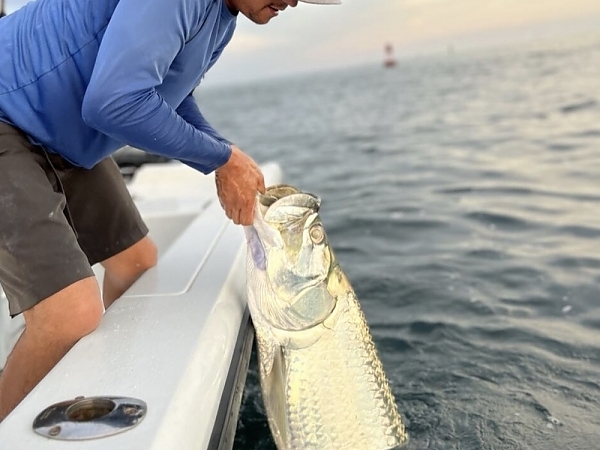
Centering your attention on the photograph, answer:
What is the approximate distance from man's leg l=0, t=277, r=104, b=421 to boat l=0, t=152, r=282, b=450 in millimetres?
70

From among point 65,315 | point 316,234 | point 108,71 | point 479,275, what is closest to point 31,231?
point 65,315

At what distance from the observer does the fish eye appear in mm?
2170

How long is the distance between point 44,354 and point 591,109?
39.8 ft

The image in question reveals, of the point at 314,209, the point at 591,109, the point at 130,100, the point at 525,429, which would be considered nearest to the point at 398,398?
the point at 525,429

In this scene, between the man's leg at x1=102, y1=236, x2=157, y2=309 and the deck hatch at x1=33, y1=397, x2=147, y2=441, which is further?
the man's leg at x1=102, y1=236, x2=157, y2=309

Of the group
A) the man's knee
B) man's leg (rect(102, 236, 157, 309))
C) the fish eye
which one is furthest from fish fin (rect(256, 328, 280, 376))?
man's leg (rect(102, 236, 157, 309))

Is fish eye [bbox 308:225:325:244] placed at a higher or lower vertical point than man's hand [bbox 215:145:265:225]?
lower

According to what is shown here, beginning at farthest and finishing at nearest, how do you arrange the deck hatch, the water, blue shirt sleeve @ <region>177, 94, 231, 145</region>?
the water
blue shirt sleeve @ <region>177, 94, 231, 145</region>
the deck hatch

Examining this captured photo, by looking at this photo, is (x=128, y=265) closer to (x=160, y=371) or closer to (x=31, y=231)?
(x=31, y=231)

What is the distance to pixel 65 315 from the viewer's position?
2047 millimetres

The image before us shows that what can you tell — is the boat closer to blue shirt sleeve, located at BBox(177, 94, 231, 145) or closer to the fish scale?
the fish scale

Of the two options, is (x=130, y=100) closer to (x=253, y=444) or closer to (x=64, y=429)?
(x=64, y=429)

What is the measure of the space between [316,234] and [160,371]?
68cm

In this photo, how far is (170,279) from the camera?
99.9 inches
